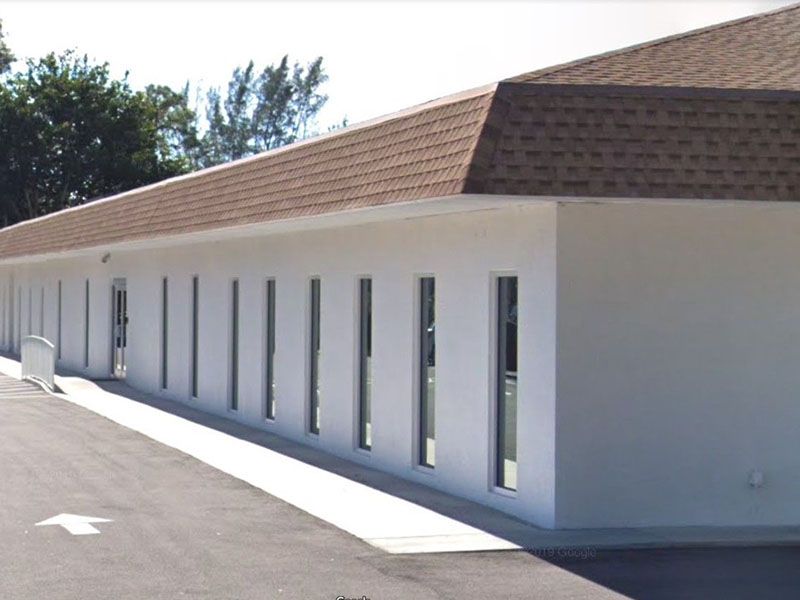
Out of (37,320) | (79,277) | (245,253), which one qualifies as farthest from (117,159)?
(245,253)

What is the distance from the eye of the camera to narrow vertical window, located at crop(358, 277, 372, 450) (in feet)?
59.3

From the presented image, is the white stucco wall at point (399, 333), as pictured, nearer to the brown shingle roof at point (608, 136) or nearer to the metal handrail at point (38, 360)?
the brown shingle roof at point (608, 136)

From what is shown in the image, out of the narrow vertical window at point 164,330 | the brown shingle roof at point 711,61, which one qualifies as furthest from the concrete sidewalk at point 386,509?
the narrow vertical window at point 164,330

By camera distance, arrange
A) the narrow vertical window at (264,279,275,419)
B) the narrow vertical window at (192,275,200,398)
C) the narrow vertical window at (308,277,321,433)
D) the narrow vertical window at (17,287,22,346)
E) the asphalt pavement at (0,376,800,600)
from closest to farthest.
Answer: the asphalt pavement at (0,376,800,600)
the narrow vertical window at (308,277,321,433)
the narrow vertical window at (264,279,275,419)
the narrow vertical window at (192,275,200,398)
the narrow vertical window at (17,287,22,346)

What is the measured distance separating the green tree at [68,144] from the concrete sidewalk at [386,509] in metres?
49.1

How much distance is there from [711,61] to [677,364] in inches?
144

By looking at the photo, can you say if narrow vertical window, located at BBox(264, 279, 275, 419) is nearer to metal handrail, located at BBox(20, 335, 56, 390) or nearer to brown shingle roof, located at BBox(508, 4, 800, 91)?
brown shingle roof, located at BBox(508, 4, 800, 91)

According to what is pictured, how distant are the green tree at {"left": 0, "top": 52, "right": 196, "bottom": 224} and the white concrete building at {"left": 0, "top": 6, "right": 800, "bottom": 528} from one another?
53758 millimetres

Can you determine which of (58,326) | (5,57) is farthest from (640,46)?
(5,57)

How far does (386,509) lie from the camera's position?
14086 millimetres

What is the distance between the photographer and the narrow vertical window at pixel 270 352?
22281 millimetres

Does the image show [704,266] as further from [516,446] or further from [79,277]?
[79,277]

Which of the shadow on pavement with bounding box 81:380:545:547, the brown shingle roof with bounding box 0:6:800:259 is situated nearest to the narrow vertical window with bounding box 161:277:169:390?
the shadow on pavement with bounding box 81:380:545:547

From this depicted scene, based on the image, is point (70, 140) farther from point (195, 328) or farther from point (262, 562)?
point (262, 562)
